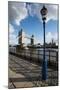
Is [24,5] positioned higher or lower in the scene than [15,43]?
higher

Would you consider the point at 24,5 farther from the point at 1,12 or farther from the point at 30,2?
the point at 1,12

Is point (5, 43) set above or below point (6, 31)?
below

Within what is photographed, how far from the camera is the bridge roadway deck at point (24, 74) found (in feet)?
5.36

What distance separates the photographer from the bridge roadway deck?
1.63 meters

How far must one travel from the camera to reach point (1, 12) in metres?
1.63

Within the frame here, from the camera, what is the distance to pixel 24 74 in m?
1.65

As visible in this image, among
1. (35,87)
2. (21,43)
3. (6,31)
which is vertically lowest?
(35,87)

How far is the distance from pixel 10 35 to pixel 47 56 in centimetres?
40

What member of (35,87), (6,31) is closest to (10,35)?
(6,31)

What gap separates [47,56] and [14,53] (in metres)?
0.32

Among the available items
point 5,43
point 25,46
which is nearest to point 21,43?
point 25,46

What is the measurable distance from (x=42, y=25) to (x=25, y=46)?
26 cm

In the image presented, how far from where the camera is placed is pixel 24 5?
1.65 metres

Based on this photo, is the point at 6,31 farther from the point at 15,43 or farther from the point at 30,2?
the point at 30,2
